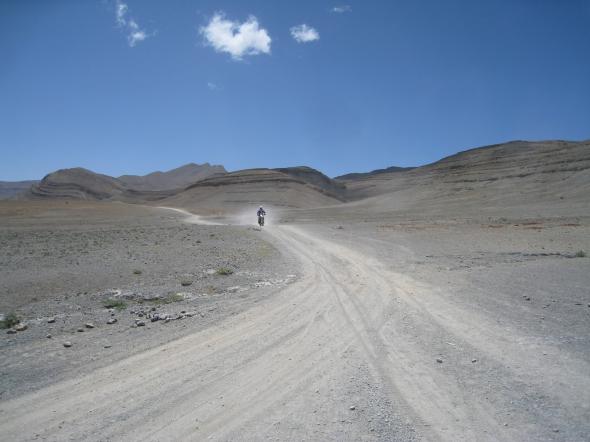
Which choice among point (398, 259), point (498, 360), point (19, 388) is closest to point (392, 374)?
point (498, 360)

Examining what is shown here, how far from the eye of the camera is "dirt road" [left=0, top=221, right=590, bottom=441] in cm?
442

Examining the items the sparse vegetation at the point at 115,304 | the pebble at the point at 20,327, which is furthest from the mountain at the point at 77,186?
the pebble at the point at 20,327

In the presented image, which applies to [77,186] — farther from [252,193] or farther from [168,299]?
[168,299]

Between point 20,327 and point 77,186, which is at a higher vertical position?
point 77,186

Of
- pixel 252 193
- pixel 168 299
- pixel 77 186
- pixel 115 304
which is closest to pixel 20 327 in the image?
pixel 115 304

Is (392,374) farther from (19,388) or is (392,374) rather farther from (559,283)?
(559,283)

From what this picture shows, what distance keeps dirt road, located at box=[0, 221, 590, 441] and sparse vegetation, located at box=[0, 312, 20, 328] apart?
3.44 meters

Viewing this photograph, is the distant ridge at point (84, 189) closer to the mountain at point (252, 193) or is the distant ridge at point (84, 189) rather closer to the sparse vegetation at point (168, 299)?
the mountain at point (252, 193)

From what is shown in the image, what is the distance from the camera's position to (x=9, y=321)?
812cm

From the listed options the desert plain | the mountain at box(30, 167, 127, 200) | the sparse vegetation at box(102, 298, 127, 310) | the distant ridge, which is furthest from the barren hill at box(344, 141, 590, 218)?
the mountain at box(30, 167, 127, 200)

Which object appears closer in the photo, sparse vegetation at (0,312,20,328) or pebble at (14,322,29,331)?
pebble at (14,322,29,331)

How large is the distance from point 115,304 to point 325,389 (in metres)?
6.40

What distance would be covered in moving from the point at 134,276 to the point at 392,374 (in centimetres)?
966

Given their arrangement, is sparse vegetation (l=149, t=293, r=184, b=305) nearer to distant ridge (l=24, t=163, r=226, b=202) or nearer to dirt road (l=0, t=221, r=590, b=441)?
dirt road (l=0, t=221, r=590, b=441)
